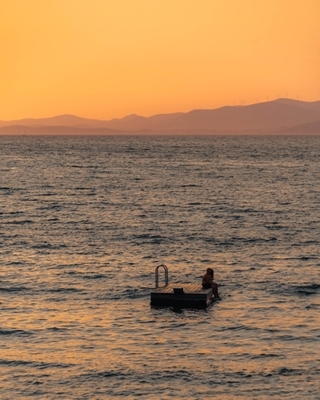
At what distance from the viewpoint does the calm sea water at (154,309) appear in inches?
1152

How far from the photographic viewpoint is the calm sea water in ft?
96.0

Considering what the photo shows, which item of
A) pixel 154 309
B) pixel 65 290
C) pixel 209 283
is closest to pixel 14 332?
pixel 154 309

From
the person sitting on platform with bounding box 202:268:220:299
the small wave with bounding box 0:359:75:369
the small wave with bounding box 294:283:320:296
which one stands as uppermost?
the person sitting on platform with bounding box 202:268:220:299

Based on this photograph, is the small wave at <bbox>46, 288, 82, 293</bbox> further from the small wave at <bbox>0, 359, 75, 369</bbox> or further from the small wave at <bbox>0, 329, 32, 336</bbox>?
the small wave at <bbox>0, 359, 75, 369</bbox>

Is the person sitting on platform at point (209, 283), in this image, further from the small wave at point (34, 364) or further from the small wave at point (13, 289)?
the small wave at point (34, 364)

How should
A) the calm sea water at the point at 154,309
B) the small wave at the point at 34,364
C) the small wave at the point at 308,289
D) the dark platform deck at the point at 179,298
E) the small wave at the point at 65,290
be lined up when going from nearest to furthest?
the calm sea water at the point at 154,309 < the small wave at the point at 34,364 < the dark platform deck at the point at 179,298 < the small wave at the point at 308,289 < the small wave at the point at 65,290

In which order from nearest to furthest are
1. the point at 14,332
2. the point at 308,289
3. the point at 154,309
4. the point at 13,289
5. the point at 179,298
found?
the point at 14,332
the point at 154,309
the point at 179,298
the point at 308,289
the point at 13,289

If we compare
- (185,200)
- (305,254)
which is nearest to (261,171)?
(185,200)

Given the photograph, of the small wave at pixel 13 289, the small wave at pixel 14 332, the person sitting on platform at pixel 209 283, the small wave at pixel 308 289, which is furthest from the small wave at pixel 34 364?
the small wave at pixel 308 289

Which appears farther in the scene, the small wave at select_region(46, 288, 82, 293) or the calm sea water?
the small wave at select_region(46, 288, 82, 293)

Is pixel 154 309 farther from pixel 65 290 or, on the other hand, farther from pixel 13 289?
pixel 13 289

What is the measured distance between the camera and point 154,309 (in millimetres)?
39156

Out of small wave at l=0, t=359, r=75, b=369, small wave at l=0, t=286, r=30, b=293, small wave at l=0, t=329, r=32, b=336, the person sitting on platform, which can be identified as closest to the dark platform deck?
the person sitting on platform

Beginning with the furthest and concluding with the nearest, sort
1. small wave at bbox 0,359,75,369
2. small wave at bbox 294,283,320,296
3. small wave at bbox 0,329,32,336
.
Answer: small wave at bbox 294,283,320,296 → small wave at bbox 0,329,32,336 → small wave at bbox 0,359,75,369
